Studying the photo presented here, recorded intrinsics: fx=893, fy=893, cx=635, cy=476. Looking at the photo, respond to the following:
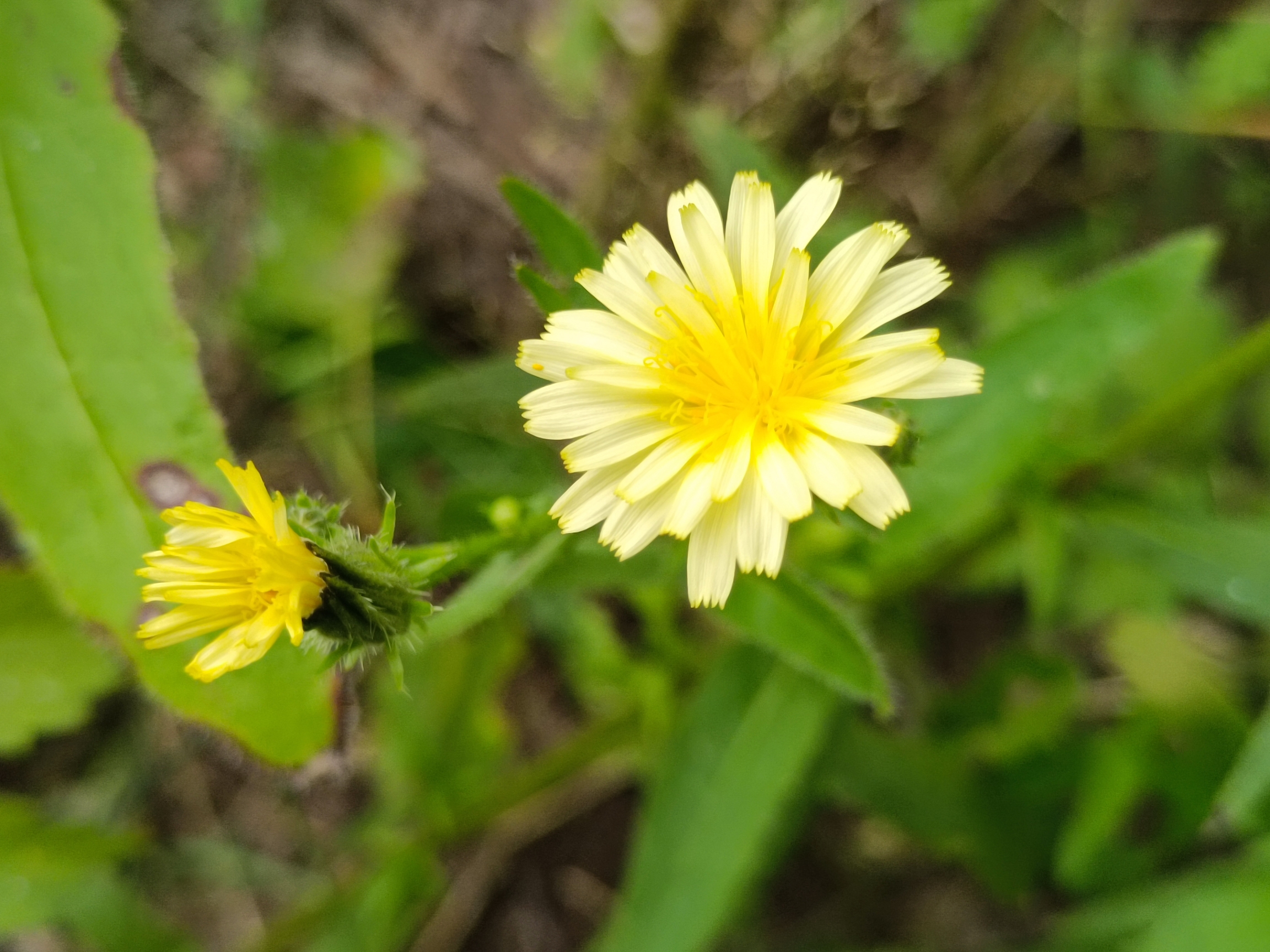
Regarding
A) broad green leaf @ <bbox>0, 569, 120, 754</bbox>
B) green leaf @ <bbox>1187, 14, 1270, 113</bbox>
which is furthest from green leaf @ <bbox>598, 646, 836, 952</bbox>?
green leaf @ <bbox>1187, 14, 1270, 113</bbox>

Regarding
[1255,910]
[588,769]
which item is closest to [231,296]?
[588,769]

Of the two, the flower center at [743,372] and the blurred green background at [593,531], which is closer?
the flower center at [743,372]

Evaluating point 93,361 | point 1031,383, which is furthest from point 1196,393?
point 93,361

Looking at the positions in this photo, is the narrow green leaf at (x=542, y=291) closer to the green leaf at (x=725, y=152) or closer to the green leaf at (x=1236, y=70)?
Result: the green leaf at (x=725, y=152)

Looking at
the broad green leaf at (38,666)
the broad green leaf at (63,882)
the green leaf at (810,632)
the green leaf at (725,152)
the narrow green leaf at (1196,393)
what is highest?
the green leaf at (725,152)

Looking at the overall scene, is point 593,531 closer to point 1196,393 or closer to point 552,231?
point 552,231

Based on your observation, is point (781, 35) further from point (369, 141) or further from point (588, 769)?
point (588, 769)

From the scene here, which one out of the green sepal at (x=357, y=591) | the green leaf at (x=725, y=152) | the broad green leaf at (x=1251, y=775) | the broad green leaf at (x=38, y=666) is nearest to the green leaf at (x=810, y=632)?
the green sepal at (x=357, y=591)
